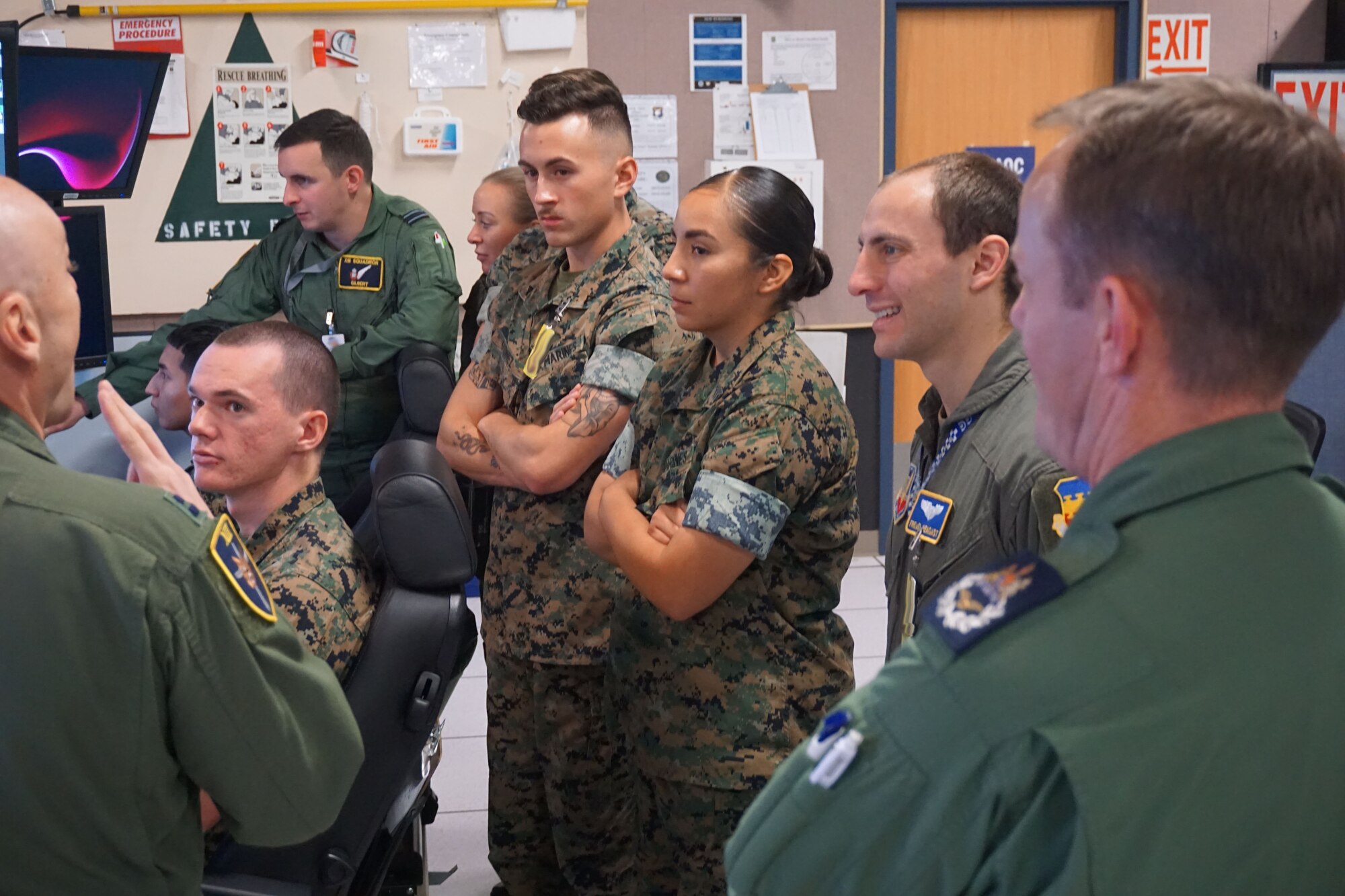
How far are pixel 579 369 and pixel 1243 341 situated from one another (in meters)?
1.69

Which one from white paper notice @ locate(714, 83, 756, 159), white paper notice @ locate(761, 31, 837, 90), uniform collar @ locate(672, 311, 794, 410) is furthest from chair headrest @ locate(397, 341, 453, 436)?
white paper notice @ locate(761, 31, 837, 90)

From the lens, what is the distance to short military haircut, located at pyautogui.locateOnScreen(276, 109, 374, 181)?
3541mm

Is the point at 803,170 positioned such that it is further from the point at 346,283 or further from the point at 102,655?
the point at 102,655

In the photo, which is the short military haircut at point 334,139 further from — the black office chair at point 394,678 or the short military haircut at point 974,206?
the short military haircut at point 974,206

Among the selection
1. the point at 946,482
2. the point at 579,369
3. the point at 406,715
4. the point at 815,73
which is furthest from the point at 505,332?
the point at 815,73

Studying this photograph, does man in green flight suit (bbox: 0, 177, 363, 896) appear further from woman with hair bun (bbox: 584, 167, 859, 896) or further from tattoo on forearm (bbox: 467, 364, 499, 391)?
tattoo on forearm (bbox: 467, 364, 499, 391)

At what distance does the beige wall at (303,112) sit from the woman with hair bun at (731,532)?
2917 millimetres

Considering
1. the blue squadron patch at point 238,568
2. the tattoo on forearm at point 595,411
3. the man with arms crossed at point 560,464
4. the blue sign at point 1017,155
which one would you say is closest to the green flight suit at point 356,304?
the man with arms crossed at point 560,464

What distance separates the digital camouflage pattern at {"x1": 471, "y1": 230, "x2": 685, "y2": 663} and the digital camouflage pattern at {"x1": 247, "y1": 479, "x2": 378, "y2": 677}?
0.48 metres

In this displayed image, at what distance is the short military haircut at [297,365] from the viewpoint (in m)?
2.02

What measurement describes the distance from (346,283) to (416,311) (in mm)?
307

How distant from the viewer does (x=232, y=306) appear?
3695 mm

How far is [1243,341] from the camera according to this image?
696 millimetres

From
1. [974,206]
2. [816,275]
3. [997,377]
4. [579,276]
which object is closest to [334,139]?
[579,276]
